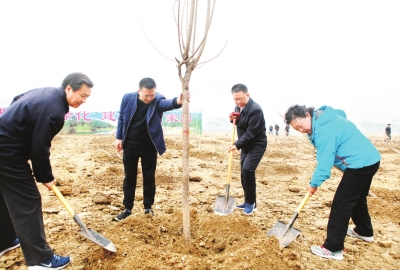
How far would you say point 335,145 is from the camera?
244cm

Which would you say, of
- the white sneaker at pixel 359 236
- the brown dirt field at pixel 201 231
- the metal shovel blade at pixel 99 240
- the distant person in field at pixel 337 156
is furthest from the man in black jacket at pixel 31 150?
the white sneaker at pixel 359 236

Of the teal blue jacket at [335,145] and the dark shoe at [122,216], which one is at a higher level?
the teal blue jacket at [335,145]

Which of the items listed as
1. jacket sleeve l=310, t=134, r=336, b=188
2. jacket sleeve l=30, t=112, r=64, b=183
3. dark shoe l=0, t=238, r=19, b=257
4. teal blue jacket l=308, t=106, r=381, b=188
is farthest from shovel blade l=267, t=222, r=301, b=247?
dark shoe l=0, t=238, r=19, b=257

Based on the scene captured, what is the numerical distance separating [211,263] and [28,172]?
1.67 m

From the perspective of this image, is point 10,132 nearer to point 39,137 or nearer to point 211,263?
point 39,137

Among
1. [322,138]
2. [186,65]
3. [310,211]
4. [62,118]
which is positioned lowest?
[310,211]

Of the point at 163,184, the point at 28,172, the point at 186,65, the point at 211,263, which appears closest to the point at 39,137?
the point at 28,172

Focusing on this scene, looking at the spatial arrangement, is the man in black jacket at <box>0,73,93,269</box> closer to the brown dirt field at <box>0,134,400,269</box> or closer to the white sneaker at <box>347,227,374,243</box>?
the brown dirt field at <box>0,134,400,269</box>

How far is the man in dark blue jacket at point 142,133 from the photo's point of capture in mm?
3193

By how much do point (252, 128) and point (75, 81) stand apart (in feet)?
7.69

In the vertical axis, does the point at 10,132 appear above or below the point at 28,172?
above

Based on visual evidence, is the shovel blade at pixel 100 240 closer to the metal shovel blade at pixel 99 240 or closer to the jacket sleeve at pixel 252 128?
the metal shovel blade at pixel 99 240

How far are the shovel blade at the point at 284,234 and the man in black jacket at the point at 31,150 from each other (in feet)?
6.86

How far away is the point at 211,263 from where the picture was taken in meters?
2.19
